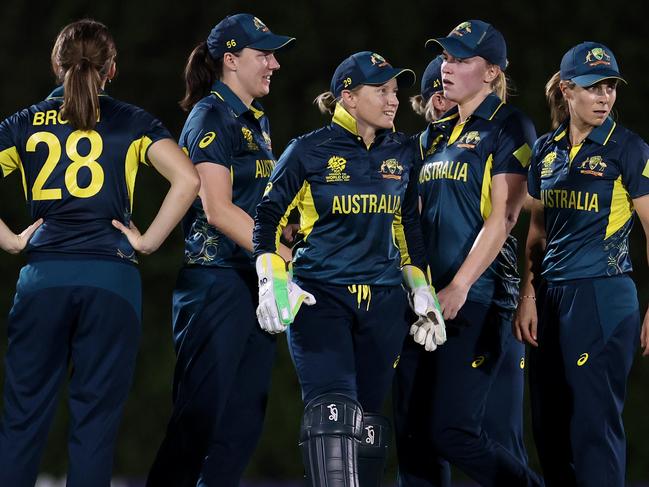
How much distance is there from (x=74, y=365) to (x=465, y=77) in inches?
52.6

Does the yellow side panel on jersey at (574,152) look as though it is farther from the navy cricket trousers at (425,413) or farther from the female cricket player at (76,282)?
the female cricket player at (76,282)

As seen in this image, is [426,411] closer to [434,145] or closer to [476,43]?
[434,145]

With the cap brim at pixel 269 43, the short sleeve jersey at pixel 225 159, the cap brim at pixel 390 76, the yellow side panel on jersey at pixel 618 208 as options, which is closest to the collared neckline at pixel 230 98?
the short sleeve jersey at pixel 225 159

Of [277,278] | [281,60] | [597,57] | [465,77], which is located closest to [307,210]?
[277,278]

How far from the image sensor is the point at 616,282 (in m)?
3.06

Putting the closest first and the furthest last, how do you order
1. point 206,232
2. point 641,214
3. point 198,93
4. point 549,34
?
1. point 641,214
2. point 206,232
3. point 198,93
4. point 549,34

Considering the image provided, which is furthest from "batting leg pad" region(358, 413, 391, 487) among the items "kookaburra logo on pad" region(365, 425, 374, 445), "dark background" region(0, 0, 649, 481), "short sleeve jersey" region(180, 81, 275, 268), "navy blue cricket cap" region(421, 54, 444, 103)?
"dark background" region(0, 0, 649, 481)

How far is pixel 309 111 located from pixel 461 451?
2190 mm

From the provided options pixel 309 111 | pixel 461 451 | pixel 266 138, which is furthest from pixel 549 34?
pixel 461 451

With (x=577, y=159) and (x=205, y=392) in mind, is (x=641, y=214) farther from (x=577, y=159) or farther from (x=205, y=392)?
(x=205, y=392)

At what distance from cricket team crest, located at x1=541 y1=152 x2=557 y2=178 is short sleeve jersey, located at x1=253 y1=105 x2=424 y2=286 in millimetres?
382

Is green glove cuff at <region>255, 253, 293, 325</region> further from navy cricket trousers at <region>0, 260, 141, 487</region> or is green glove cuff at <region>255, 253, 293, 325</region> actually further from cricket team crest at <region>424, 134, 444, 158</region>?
cricket team crest at <region>424, 134, 444, 158</region>

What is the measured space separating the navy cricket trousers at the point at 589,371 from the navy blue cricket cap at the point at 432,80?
86 cm

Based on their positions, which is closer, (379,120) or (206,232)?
(379,120)
